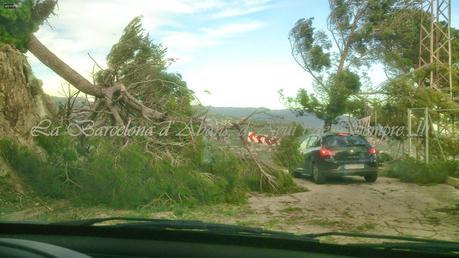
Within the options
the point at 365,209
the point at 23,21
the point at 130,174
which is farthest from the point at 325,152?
the point at 23,21

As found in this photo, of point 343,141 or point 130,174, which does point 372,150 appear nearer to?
point 343,141

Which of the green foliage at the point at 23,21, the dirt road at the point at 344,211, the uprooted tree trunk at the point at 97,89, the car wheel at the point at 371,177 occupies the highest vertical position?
the green foliage at the point at 23,21

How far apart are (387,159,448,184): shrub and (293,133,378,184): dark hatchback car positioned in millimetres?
382

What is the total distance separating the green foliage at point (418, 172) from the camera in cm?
855

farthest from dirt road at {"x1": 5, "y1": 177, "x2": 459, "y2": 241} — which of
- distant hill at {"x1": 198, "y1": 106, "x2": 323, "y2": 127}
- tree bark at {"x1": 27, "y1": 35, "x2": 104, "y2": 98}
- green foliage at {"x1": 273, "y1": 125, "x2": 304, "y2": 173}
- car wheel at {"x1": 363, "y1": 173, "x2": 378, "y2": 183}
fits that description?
tree bark at {"x1": 27, "y1": 35, "x2": 104, "y2": 98}

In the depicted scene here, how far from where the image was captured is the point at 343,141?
28.1ft

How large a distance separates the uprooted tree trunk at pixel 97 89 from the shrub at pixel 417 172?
3.94 m

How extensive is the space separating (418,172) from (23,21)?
677cm

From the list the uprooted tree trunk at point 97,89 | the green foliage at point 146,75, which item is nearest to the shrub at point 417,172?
the green foliage at point 146,75

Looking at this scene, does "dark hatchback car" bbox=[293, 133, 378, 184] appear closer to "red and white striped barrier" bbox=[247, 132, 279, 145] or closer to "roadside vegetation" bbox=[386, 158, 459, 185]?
"roadside vegetation" bbox=[386, 158, 459, 185]

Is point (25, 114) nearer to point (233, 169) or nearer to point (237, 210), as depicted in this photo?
point (233, 169)

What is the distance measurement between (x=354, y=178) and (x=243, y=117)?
6.35ft

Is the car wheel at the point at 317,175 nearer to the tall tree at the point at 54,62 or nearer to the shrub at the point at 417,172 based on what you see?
the shrub at the point at 417,172

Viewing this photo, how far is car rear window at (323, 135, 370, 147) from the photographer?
8.53m
